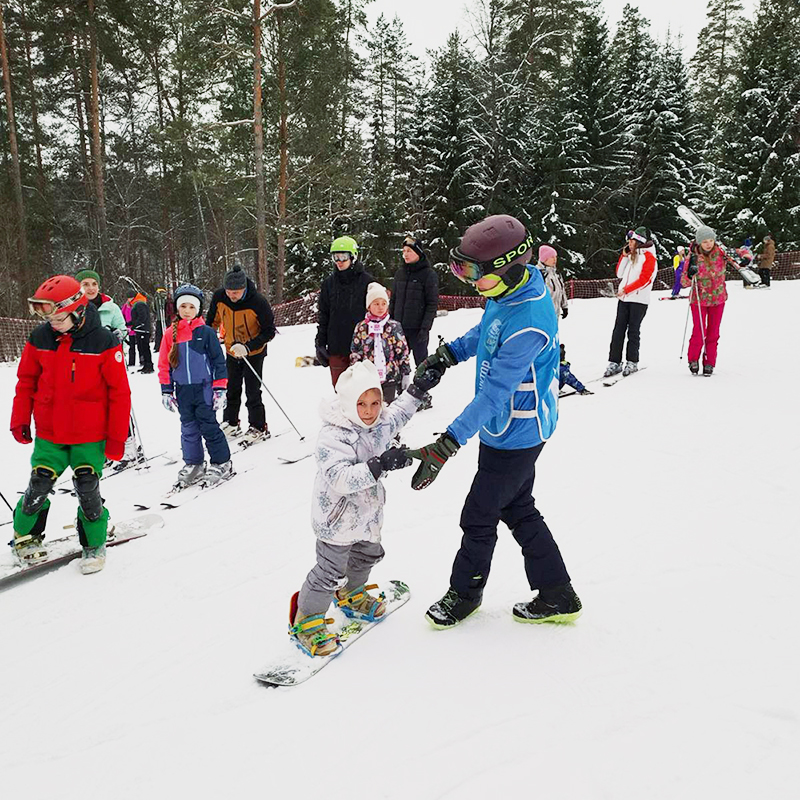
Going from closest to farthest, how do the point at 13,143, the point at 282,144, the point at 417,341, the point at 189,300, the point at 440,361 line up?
the point at 440,361, the point at 189,300, the point at 417,341, the point at 13,143, the point at 282,144

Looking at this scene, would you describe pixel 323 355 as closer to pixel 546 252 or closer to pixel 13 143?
pixel 546 252

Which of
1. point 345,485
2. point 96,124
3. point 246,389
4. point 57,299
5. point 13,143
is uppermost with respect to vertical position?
point 96,124

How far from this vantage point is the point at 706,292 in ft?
24.3

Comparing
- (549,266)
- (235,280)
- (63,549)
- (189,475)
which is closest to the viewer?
(63,549)

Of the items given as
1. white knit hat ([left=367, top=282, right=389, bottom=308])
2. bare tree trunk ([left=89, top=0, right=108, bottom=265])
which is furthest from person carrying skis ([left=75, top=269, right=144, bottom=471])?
bare tree trunk ([left=89, top=0, right=108, bottom=265])

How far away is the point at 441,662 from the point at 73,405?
8.57 feet

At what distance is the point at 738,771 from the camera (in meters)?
2.02

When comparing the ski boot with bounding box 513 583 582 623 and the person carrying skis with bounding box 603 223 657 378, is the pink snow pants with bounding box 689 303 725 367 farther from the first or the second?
the ski boot with bounding box 513 583 582 623

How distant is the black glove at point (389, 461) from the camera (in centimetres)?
243

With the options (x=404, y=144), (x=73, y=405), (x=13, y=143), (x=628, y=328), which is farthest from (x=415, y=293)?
(x=404, y=144)

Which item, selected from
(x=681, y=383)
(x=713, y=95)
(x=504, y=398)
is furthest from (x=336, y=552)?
(x=713, y=95)

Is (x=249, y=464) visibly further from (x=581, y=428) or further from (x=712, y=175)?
(x=712, y=175)

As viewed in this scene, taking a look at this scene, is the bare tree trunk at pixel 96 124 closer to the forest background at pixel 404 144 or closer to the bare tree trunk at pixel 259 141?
the forest background at pixel 404 144

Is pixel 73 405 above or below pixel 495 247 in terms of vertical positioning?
below
